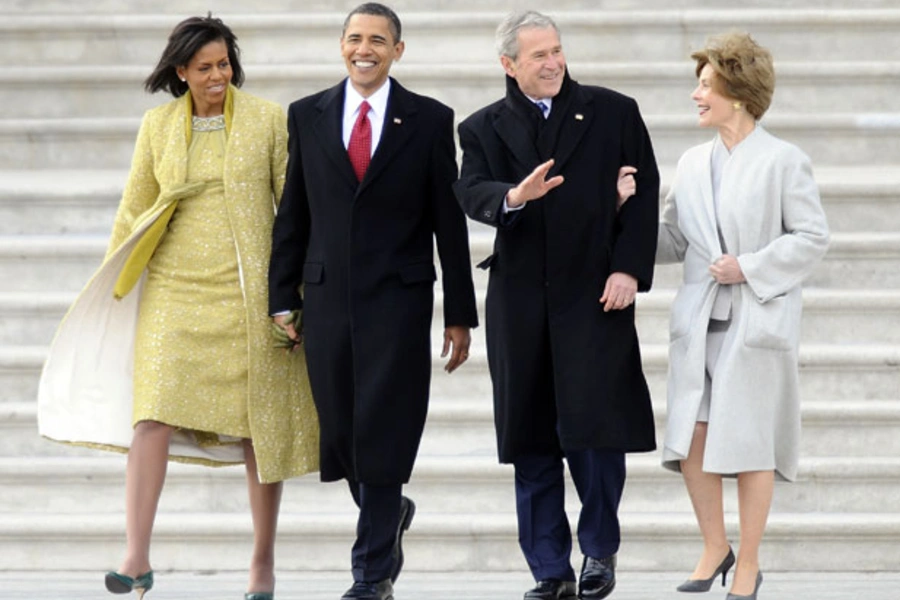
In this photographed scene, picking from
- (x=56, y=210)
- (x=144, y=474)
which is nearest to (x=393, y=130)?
(x=144, y=474)

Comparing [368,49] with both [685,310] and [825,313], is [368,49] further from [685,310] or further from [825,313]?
[825,313]

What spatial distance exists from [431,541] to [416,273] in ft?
3.83

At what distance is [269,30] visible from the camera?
26.6 ft

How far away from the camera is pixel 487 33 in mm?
8070

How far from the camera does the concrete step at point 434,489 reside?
626 cm

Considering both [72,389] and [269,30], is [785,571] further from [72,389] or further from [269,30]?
[269,30]

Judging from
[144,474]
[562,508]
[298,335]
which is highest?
[298,335]

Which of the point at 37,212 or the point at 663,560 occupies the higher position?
the point at 37,212

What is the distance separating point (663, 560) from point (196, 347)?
166cm

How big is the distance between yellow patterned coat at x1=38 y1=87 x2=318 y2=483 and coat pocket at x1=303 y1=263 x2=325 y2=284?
12 centimetres

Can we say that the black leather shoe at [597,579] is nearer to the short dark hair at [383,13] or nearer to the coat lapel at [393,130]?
the coat lapel at [393,130]

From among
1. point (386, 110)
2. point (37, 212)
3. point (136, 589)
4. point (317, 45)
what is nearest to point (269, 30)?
point (317, 45)

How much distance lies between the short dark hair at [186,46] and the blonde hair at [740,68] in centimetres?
125

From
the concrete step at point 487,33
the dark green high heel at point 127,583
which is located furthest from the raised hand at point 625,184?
the concrete step at point 487,33
